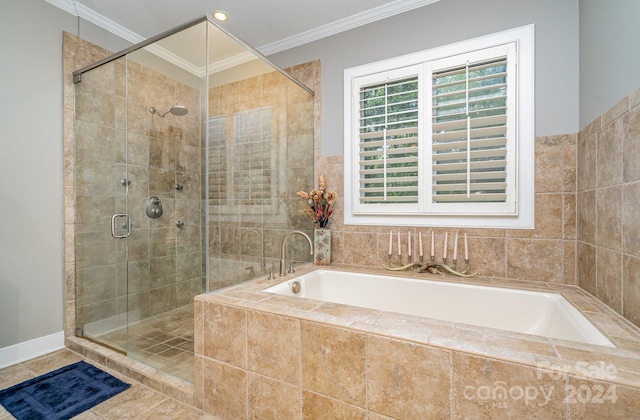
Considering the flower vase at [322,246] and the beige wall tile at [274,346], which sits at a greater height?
the flower vase at [322,246]

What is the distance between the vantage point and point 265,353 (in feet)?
4.17

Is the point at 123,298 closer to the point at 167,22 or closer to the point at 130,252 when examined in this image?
the point at 130,252

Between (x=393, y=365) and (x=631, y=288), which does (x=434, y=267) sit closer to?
(x=631, y=288)

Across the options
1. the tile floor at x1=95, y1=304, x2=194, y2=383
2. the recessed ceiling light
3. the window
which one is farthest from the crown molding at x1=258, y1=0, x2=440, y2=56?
the tile floor at x1=95, y1=304, x2=194, y2=383

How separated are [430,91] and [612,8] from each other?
0.93 metres

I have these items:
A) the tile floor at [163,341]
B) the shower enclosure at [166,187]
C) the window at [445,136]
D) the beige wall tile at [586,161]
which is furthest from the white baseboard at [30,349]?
the beige wall tile at [586,161]

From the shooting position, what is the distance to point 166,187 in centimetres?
231

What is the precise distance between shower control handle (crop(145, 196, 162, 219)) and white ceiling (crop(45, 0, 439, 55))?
1.53m

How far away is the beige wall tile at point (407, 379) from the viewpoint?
942mm

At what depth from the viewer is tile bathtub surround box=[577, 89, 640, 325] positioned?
111 cm

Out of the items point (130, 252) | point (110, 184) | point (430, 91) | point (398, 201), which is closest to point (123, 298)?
point (130, 252)

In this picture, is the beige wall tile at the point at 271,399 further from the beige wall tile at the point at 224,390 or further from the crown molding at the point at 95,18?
the crown molding at the point at 95,18

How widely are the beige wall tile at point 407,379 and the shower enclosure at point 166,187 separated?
1.11m

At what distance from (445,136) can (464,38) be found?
0.70 m
